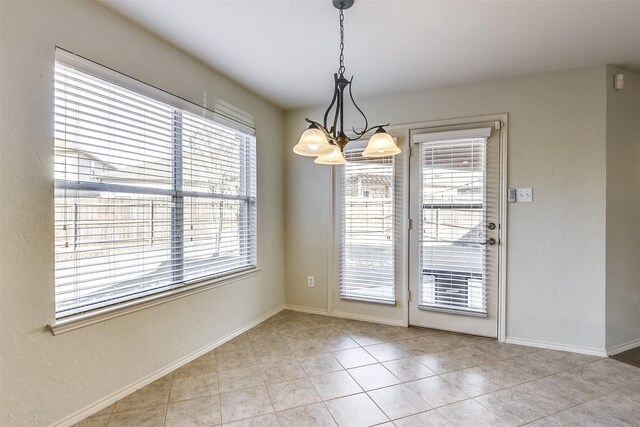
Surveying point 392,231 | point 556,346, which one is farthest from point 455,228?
point 556,346

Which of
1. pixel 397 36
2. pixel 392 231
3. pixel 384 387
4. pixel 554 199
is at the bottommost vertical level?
pixel 384 387

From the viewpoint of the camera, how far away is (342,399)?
1996 millimetres

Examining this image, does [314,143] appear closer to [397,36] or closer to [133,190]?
[397,36]

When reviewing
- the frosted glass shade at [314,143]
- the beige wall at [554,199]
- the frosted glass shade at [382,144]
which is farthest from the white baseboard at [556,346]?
the frosted glass shade at [314,143]

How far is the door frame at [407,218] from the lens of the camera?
285cm

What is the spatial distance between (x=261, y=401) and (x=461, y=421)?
1.21 metres

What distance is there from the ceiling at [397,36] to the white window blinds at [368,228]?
92cm

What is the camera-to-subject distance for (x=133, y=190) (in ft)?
6.79

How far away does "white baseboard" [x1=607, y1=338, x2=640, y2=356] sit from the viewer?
8.55ft

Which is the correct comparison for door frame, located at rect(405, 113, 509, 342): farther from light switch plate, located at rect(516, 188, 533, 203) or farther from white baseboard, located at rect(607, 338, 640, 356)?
white baseboard, located at rect(607, 338, 640, 356)

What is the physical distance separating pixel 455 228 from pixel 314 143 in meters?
2.04

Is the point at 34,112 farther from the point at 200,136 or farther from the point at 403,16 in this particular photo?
the point at 403,16

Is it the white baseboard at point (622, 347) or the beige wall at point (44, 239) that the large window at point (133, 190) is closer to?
the beige wall at point (44, 239)

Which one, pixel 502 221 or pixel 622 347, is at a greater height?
pixel 502 221
